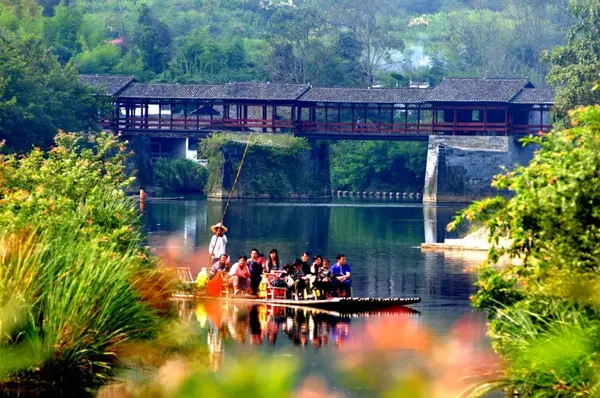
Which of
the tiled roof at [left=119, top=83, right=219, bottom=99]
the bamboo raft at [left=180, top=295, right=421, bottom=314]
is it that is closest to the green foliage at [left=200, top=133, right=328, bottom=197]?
the tiled roof at [left=119, top=83, right=219, bottom=99]

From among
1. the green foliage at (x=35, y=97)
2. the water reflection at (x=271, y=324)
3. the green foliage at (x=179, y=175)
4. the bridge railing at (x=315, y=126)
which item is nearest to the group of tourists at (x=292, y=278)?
the water reflection at (x=271, y=324)

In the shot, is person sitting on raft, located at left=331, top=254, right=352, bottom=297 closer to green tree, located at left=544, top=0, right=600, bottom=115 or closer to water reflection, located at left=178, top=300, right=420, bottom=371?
water reflection, located at left=178, top=300, right=420, bottom=371

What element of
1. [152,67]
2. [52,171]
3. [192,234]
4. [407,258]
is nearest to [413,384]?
[52,171]

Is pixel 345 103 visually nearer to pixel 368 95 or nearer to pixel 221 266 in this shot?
pixel 368 95

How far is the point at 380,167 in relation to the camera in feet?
251

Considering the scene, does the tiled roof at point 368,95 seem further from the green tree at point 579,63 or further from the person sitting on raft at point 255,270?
the person sitting on raft at point 255,270

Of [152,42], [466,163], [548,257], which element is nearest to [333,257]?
[548,257]

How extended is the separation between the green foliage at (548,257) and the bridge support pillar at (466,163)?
1959 inches

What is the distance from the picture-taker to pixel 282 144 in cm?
6731

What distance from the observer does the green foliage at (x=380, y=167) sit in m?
76.2

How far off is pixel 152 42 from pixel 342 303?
72.6m

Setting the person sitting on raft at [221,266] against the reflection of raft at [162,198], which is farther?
the reflection of raft at [162,198]

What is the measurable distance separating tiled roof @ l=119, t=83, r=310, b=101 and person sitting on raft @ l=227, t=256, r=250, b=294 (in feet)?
142

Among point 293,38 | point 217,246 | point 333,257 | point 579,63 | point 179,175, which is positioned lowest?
point 179,175
